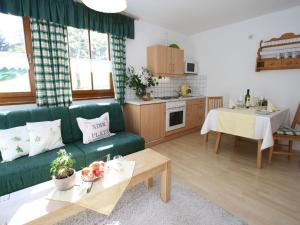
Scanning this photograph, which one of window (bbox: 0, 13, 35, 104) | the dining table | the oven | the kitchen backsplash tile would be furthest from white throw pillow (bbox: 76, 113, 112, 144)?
the dining table

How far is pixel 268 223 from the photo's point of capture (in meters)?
1.43

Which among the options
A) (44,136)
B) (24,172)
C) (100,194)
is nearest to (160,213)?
(100,194)

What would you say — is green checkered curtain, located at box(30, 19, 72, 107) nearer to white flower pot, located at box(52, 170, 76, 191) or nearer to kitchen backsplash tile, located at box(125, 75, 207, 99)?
white flower pot, located at box(52, 170, 76, 191)

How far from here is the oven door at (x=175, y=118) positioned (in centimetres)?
336

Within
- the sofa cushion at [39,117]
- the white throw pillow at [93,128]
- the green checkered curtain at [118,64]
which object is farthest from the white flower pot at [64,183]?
the green checkered curtain at [118,64]

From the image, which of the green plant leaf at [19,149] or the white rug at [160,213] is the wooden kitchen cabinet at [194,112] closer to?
the white rug at [160,213]

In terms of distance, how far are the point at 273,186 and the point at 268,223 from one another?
0.65 meters

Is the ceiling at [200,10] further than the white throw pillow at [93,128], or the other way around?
the ceiling at [200,10]

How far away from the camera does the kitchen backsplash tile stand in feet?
12.5

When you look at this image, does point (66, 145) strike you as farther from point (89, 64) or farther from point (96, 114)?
point (89, 64)

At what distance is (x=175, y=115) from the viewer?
349 centimetres

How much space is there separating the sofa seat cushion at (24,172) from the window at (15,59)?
932mm

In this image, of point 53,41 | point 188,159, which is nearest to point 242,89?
point 188,159

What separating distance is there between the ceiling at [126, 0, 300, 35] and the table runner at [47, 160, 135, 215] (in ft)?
8.10
